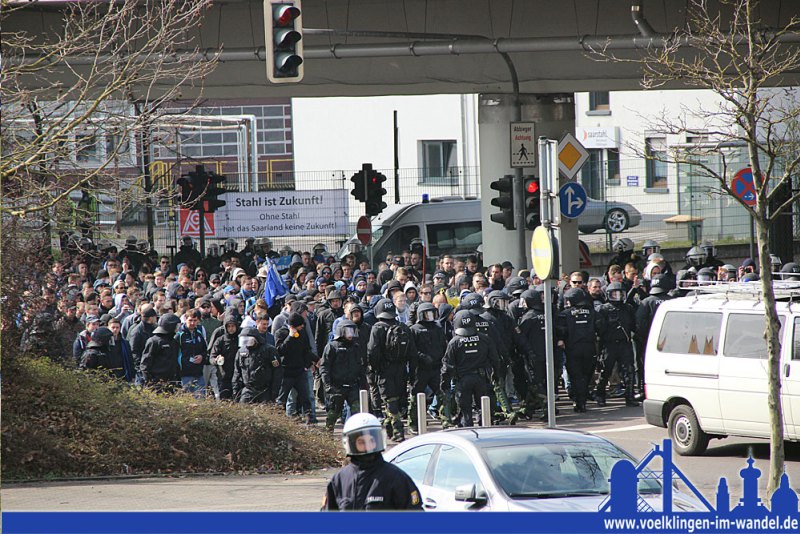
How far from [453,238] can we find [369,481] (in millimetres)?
26809

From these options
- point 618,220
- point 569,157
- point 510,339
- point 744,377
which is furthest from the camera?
point 618,220

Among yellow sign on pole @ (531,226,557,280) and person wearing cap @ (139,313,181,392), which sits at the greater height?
yellow sign on pole @ (531,226,557,280)

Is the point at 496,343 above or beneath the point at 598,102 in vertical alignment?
beneath

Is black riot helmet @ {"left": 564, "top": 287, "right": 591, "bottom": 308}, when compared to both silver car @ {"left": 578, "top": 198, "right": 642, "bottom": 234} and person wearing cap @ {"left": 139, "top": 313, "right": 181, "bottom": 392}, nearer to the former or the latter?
person wearing cap @ {"left": 139, "top": 313, "right": 181, "bottom": 392}

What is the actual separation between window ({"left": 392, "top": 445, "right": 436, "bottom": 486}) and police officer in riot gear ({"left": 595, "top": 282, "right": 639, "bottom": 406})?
8.93 meters

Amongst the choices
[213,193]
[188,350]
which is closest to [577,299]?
[188,350]

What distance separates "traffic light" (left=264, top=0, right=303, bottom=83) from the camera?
52.4 feet

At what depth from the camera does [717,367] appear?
13.8m

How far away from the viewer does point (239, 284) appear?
2211cm

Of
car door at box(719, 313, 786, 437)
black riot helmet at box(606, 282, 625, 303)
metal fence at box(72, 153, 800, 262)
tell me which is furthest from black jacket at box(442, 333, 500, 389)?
metal fence at box(72, 153, 800, 262)

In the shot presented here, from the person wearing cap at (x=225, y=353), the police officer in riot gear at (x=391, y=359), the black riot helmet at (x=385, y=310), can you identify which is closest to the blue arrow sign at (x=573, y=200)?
the black riot helmet at (x=385, y=310)

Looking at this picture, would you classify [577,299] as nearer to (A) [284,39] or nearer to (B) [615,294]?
(B) [615,294]

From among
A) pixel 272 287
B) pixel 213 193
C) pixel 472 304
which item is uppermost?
pixel 213 193

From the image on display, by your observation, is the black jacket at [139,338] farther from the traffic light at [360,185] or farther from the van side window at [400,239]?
the van side window at [400,239]
